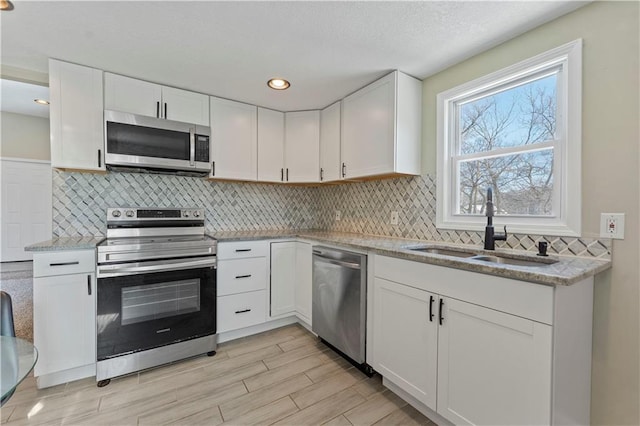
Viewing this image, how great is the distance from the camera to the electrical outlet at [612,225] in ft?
4.38

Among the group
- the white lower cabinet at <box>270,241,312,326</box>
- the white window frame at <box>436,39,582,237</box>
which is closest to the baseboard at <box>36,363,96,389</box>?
the white lower cabinet at <box>270,241,312,326</box>

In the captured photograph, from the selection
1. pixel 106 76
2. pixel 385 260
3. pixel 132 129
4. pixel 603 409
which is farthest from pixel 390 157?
pixel 106 76

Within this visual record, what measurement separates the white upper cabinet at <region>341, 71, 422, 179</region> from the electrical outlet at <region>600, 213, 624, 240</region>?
118 centimetres

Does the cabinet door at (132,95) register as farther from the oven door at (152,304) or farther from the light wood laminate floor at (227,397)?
the light wood laminate floor at (227,397)

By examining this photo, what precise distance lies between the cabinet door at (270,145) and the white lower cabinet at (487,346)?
1.75 meters

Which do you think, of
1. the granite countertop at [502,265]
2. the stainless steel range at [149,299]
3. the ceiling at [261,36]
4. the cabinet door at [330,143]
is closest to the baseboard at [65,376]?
the stainless steel range at [149,299]

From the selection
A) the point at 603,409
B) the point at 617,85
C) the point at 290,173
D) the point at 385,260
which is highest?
the point at 617,85

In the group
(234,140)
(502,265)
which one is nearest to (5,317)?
(234,140)

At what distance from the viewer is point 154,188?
8.63 feet

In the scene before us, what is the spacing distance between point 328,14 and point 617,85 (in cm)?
152

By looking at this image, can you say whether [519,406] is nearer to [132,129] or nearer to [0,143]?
[132,129]

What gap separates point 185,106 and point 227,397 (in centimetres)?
241

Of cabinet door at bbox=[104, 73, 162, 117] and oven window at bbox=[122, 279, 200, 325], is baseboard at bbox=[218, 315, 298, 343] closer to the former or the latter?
oven window at bbox=[122, 279, 200, 325]

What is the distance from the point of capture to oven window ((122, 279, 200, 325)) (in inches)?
78.7
